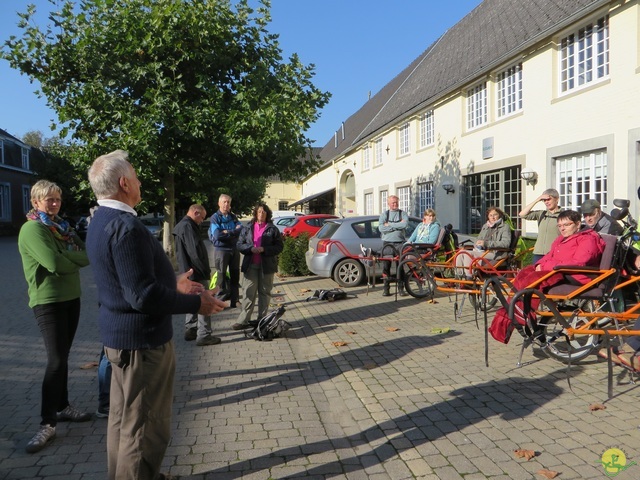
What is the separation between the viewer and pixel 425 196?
20.6 metres

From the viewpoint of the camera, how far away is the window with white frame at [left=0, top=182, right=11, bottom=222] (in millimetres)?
40531

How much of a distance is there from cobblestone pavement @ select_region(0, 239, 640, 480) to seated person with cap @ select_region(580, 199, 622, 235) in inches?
71.7

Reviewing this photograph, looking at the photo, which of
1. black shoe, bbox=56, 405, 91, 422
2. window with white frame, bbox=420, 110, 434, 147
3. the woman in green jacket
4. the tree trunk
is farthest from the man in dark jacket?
window with white frame, bbox=420, 110, 434, 147

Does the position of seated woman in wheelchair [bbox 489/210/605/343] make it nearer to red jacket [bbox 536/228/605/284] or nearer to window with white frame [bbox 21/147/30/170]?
red jacket [bbox 536/228/605/284]

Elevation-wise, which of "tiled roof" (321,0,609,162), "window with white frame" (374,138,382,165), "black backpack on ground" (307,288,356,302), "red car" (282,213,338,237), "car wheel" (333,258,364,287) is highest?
"tiled roof" (321,0,609,162)

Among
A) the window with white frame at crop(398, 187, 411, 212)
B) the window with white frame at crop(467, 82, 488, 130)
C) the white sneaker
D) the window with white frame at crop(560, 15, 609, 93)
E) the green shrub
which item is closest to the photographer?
the white sneaker

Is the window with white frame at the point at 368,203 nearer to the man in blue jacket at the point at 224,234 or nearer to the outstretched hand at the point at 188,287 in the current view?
the man in blue jacket at the point at 224,234

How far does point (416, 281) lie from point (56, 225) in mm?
6757

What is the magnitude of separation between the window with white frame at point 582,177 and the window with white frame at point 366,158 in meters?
16.4

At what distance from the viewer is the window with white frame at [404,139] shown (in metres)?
22.3

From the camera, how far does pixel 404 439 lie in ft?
12.8

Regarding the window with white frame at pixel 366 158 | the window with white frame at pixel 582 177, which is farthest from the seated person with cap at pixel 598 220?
the window with white frame at pixel 366 158

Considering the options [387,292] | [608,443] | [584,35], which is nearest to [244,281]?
[387,292]

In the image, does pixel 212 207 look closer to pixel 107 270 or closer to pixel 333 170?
pixel 333 170
